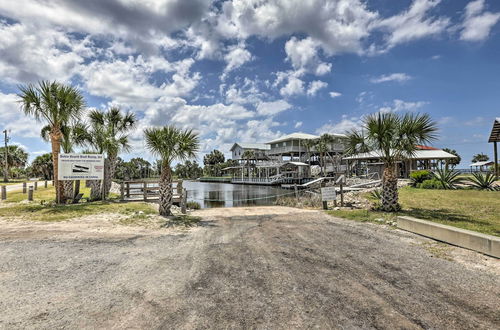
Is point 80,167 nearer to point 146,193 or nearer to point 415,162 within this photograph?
point 146,193

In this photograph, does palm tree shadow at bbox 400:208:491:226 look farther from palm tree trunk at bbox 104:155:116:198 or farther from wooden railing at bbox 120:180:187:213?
palm tree trunk at bbox 104:155:116:198

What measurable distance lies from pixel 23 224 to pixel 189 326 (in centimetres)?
952

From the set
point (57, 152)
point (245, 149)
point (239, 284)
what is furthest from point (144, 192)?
point (245, 149)

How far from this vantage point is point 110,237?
24.8 ft

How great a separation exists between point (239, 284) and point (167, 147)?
25.1 ft

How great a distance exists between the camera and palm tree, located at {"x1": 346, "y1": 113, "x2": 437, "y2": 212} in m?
10.4

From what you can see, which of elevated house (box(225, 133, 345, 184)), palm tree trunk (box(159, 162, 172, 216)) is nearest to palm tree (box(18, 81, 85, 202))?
palm tree trunk (box(159, 162, 172, 216))

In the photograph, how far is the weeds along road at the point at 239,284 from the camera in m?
3.34

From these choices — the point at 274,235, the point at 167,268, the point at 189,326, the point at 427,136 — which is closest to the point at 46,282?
the point at 167,268

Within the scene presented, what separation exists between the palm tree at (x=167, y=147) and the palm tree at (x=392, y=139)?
781 cm

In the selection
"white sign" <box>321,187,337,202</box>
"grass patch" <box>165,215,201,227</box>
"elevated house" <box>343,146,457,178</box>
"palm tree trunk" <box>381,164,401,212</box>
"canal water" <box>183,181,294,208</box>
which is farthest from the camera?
"elevated house" <box>343,146,457,178</box>

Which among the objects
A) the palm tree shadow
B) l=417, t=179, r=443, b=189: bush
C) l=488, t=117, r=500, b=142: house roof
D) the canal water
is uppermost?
l=488, t=117, r=500, b=142: house roof

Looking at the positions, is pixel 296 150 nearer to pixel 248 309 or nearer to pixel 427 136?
pixel 427 136

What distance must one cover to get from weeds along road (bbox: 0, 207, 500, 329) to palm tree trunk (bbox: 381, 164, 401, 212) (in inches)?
156
